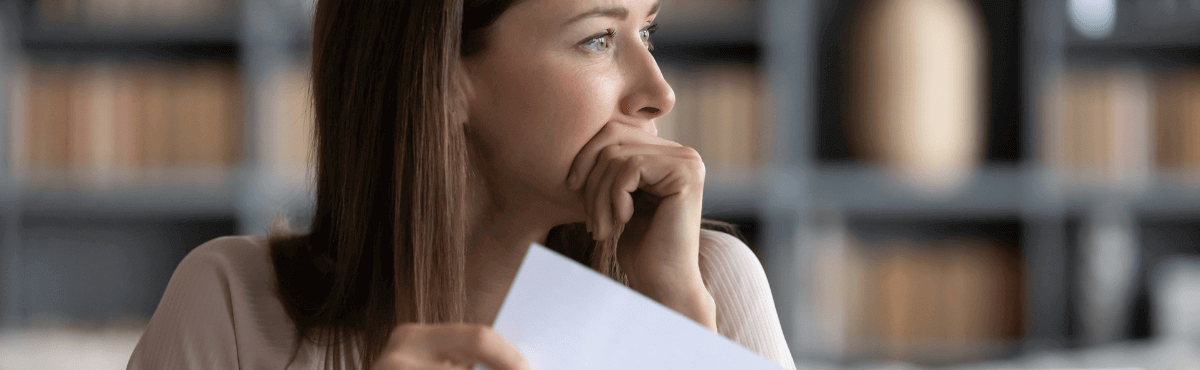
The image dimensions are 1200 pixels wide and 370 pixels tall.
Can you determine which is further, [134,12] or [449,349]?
[134,12]

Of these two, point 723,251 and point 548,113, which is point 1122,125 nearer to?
point 723,251

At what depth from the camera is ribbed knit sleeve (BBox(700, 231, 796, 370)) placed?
0.90 m

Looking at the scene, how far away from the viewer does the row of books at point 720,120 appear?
241cm

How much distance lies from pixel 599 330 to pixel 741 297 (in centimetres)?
50

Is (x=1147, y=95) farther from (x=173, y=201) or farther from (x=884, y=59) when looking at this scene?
(x=173, y=201)

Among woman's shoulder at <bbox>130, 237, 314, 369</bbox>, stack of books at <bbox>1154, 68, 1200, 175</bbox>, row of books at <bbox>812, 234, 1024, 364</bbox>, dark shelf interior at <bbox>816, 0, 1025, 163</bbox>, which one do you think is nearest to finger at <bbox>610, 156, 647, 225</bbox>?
woman's shoulder at <bbox>130, 237, 314, 369</bbox>

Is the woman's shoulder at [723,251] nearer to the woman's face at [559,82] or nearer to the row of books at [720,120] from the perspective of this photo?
the woman's face at [559,82]

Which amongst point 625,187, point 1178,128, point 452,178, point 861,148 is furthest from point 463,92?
point 1178,128

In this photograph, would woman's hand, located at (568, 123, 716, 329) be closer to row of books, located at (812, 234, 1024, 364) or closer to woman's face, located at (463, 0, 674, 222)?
woman's face, located at (463, 0, 674, 222)

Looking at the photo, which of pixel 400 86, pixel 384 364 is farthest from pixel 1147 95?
pixel 384 364

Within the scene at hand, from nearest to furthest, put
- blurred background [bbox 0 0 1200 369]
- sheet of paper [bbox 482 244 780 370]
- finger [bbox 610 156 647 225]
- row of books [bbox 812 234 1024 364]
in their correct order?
1. sheet of paper [bbox 482 244 780 370]
2. finger [bbox 610 156 647 225]
3. blurred background [bbox 0 0 1200 369]
4. row of books [bbox 812 234 1024 364]

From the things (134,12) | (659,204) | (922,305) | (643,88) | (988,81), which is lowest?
(922,305)

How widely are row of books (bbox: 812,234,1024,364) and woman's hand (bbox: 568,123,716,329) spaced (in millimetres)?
1786

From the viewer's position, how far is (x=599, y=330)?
0.47 m
